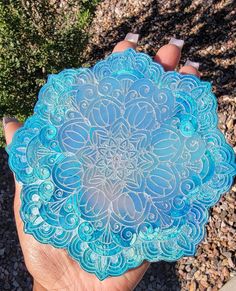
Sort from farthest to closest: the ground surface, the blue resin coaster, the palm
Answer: the ground surface
the palm
the blue resin coaster

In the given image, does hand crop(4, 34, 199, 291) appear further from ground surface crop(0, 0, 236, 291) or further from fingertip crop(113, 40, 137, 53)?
ground surface crop(0, 0, 236, 291)

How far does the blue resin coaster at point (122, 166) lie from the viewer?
6.79ft

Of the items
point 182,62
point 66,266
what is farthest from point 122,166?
point 182,62

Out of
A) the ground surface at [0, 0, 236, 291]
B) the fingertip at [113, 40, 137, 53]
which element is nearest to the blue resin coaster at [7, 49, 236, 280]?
the fingertip at [113, 40, 137, 53]

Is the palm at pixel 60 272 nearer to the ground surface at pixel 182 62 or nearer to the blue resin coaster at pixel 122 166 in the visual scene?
the blue resin coaster at pixel 122 166

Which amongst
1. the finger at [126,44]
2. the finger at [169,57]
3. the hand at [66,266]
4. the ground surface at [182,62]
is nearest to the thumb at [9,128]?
the hand at [66,266]

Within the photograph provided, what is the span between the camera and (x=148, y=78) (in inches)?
86.7

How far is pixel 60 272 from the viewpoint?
8.33 feet

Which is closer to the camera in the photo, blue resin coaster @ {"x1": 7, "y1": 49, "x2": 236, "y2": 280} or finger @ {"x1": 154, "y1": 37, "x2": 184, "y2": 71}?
blue resin coaster @ {"x1": 7, "y1": 49, "x2": 236, "y2": 280}

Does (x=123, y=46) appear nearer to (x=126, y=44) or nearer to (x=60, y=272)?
(x=126, y=44)

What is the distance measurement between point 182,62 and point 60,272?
5.58 ft

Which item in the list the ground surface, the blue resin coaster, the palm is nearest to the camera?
the blue resin coaster

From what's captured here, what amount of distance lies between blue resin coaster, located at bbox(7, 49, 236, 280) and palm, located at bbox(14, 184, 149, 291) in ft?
1.26

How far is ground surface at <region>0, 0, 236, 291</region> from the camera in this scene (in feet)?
10.4
